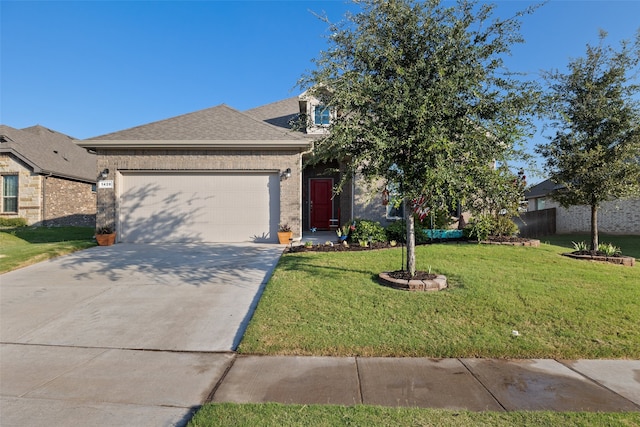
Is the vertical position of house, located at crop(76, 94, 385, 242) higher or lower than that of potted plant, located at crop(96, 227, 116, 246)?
higher

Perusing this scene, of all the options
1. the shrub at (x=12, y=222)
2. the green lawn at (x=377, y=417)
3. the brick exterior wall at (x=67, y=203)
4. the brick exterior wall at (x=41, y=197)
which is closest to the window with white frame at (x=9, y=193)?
the brick exterior wall at (x=41, y=197)

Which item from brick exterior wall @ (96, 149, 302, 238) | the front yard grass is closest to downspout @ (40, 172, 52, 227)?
brick exterior wall @ (96, 149, 302, 238)

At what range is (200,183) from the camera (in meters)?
11.0

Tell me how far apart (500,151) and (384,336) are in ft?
10.3

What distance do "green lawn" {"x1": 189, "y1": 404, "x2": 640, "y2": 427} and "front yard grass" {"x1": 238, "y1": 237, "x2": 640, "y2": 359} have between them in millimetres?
1088

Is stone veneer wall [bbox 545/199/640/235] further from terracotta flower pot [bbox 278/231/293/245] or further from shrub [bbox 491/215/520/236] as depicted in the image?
terracotta flower pot [bbox 278/231/293/245]

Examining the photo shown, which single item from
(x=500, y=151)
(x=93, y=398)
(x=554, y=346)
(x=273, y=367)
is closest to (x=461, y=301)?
(x=554, y=346)

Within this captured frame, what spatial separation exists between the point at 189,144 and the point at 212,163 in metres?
0.90

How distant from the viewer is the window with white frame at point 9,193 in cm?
1691

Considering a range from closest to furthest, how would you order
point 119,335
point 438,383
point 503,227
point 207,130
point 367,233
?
point 438,383
point 119,335
point 367,233
point 503,227
point 207,130

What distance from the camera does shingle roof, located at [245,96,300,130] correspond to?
47.0 feet

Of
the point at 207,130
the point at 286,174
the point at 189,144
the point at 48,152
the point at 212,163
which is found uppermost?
the point at 48,152

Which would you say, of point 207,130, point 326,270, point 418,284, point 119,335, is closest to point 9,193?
point 207,130

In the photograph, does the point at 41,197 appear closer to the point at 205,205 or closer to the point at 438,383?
the point at 205,205
